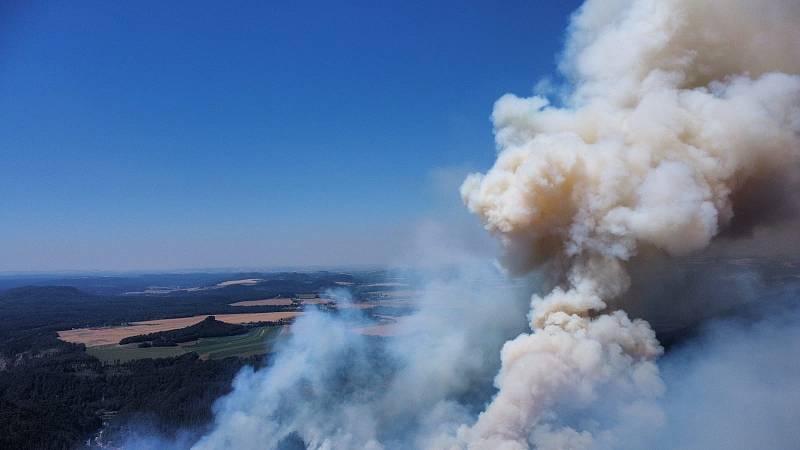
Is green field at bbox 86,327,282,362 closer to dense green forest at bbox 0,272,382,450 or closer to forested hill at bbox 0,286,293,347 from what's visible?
dense green forest at bbox 0,272,382,450

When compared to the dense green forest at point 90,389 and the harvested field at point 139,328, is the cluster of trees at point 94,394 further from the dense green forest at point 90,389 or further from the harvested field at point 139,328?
the harvested field at point 139,328

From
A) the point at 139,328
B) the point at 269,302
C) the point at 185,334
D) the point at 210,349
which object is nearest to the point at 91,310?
the point at 269,302

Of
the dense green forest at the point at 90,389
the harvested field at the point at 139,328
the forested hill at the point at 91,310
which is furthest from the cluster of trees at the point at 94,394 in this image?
the forested hill at the point at 91,310

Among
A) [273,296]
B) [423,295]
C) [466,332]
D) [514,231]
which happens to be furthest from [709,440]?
[273,296]

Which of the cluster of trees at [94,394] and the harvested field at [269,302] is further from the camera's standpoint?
the harvested field at [269,302]

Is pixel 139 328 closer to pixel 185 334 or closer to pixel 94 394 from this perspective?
pixel 185 334

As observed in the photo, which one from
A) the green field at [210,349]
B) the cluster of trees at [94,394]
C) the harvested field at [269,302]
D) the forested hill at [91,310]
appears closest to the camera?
the cluster of trees at [94,394]
